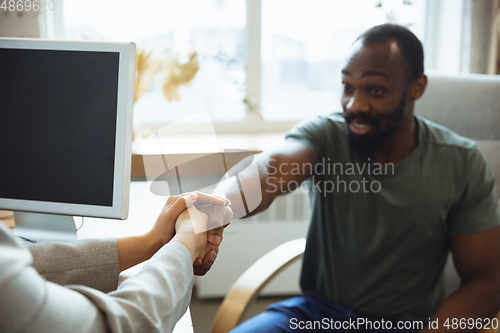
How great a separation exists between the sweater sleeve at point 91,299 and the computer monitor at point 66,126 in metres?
0.27

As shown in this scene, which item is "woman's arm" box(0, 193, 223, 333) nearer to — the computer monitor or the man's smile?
the computer monitor

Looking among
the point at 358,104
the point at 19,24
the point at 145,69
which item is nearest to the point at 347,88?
the point at 358,104

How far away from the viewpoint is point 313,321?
117 cm

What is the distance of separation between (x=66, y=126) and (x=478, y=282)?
1.10 m

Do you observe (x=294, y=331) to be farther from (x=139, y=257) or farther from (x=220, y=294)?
(x=220, y=294)

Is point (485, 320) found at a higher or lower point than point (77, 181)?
lower

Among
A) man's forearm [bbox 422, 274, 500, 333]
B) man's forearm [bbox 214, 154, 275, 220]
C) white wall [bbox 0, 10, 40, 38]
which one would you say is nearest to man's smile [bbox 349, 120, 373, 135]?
man's forearm [bbox 214, 154, 275, 220]

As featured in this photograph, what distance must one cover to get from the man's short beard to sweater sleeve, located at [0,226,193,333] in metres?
0.79

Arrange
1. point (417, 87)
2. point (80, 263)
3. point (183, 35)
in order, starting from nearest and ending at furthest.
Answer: point (80, 263)
point (417, 87)
point (183, 35)

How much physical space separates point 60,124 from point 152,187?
0.80 ft

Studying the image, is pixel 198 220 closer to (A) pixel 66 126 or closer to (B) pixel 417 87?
(A) pixel 66 126

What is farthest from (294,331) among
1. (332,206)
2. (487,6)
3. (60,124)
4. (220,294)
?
(487,6)

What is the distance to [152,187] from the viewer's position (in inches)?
38.7

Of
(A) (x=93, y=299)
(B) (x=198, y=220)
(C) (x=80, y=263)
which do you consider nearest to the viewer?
(A) (x=93, y=299)
